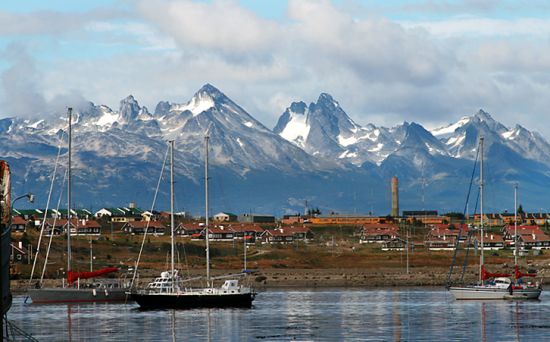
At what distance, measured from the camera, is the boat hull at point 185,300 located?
11400 centimetres

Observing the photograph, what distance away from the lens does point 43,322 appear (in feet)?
331

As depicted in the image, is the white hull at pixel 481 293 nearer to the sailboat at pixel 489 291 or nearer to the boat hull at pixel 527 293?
the sailboat at pixel 489 291

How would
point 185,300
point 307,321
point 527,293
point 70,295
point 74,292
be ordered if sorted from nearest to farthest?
point 307,321
point 185,300
point 74,292
point 70,295
point 527,293

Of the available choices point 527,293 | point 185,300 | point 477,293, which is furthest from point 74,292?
point 527,293

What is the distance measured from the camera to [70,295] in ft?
413

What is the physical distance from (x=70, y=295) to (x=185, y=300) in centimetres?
1788

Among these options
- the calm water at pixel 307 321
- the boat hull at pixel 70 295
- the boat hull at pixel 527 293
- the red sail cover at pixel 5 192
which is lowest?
the calm water at pixel 307 321

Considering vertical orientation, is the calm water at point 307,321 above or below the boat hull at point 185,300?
below

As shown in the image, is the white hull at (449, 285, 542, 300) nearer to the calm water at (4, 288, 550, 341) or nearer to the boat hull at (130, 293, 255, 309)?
the calm water at (4, 288, 550, 341)

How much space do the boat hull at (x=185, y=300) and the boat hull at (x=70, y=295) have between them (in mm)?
10850

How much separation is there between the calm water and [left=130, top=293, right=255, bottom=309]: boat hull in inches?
37.2

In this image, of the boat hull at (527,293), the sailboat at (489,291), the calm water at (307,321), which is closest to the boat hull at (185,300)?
the calm water at (307,321)

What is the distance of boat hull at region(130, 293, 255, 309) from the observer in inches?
4488

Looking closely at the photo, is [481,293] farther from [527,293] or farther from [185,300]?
[185,300]
